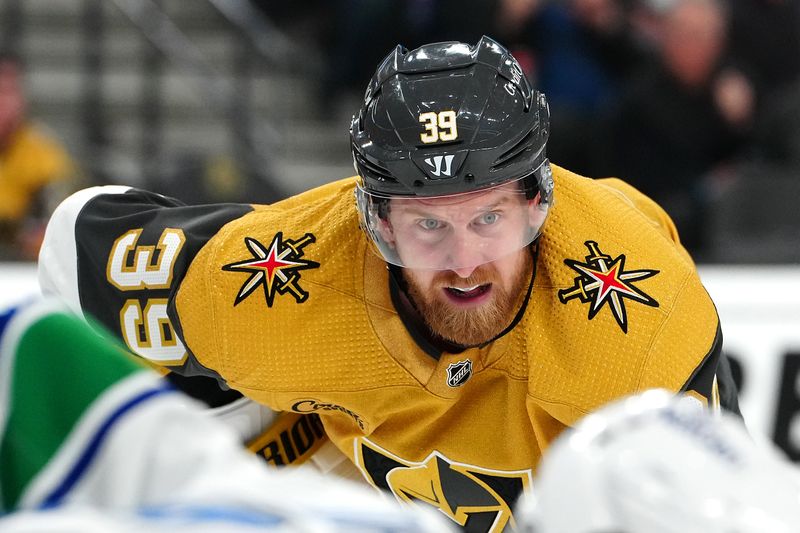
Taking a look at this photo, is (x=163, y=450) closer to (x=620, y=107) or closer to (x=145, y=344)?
(x=145, y=344)

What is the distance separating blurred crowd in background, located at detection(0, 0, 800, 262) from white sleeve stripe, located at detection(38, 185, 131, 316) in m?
1.79

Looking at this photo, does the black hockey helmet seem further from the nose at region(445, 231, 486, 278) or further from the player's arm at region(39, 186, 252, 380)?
the player's arm at region(39, 186, 252, 380)

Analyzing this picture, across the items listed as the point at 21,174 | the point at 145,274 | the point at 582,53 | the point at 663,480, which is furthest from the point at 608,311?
the point at 21,174

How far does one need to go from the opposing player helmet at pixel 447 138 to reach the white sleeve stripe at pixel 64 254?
0.63 m

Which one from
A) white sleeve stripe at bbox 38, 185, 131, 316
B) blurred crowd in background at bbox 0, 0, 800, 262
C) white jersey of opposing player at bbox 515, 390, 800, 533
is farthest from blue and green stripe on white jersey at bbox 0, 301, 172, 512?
blurred crowd in background at bbox 0, 0, 800, 262

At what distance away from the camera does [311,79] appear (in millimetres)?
5312

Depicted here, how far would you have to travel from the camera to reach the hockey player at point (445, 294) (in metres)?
2.05

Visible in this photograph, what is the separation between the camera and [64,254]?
7.86ft

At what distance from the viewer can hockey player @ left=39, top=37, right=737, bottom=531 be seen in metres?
2.05

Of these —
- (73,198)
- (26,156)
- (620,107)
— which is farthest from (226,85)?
(73,198)

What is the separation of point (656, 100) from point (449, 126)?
8.23 ft

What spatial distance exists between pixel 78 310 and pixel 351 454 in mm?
630

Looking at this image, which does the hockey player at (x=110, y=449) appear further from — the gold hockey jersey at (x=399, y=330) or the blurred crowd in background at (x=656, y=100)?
the blurred crowd in background at (x=656, y=100)

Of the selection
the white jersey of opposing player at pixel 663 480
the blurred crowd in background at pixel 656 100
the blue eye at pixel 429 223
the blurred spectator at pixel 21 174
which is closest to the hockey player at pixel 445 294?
the blue eye at pixel 429 223
